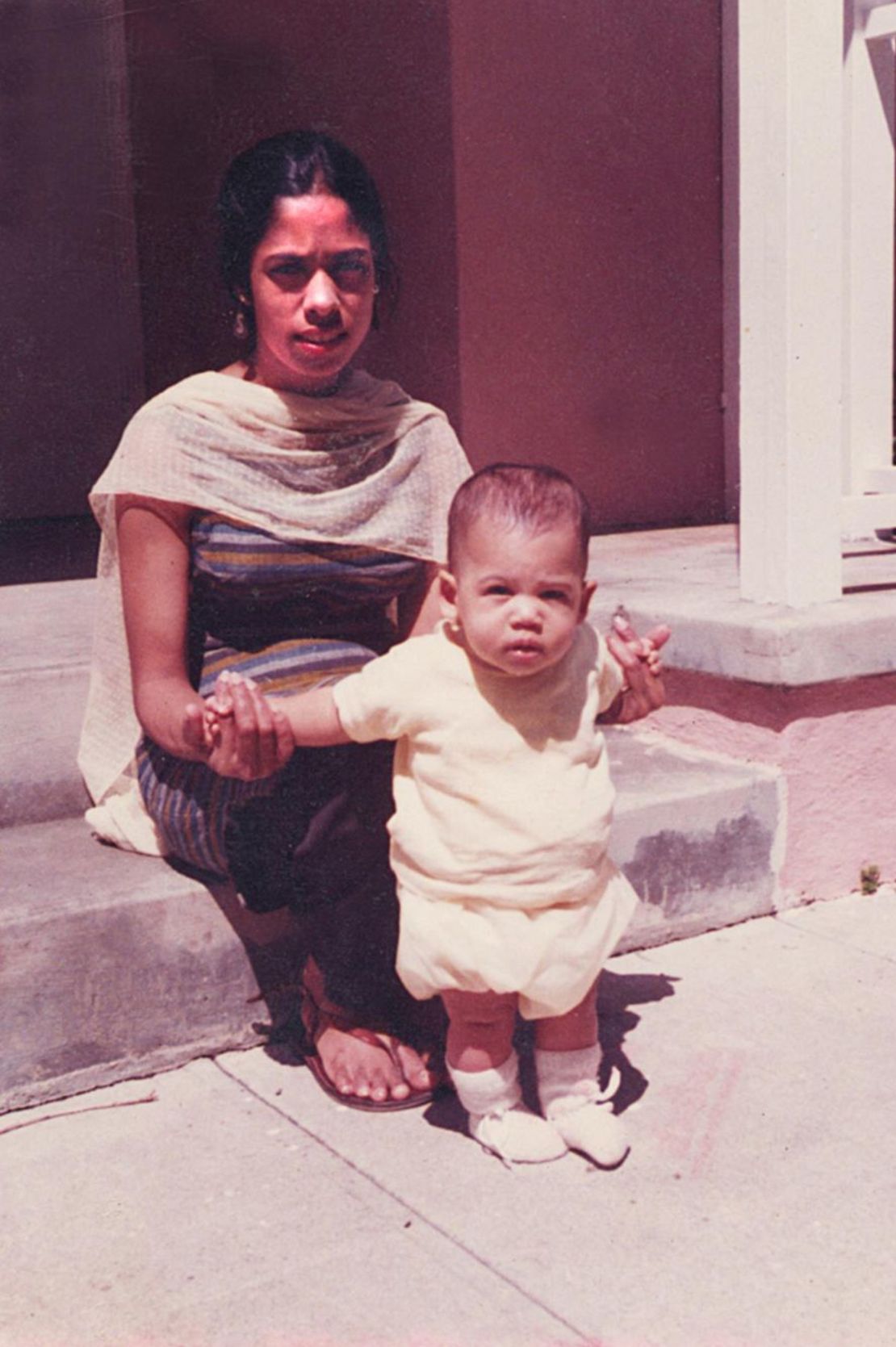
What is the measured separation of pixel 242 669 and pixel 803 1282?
123 centimetres

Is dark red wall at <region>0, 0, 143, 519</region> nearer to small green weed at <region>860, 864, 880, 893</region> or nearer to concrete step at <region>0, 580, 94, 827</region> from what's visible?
concrete step at <region>0, 580, 94, 827</region>

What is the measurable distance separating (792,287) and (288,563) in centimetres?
141

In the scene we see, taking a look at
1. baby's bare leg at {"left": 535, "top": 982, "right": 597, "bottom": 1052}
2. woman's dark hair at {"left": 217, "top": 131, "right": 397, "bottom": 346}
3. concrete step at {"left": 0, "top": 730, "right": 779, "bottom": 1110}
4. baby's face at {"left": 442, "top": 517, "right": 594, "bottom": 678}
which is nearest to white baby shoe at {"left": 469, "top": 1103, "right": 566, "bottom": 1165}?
baby's bare leg at {"left": 535, "top": 982, "right": 597, "bottom": 1052}

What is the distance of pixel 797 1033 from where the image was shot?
2.67 m

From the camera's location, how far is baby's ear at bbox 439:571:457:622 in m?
2.18

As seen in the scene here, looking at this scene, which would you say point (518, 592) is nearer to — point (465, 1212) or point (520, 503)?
point (520, 503)

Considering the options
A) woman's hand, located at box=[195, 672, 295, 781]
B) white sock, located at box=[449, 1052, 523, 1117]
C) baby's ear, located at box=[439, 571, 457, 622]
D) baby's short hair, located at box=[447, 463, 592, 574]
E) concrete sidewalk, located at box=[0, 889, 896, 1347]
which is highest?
baby's short hair, located at box=[447, 463, 592, 574]

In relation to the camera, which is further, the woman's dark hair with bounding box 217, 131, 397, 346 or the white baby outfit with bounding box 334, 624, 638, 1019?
the woman's dark hair with bounding box 217, 131, 397, 346

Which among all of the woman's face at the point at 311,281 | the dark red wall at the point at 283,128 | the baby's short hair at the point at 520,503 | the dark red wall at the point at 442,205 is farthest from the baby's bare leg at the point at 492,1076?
the dark red wall at the point at 442,205

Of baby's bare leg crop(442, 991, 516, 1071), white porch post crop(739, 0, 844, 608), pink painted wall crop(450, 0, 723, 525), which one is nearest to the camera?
baby's bare leg crop(442, 991, 516, 1071)

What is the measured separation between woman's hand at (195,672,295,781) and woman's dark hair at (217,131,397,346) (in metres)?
0.75

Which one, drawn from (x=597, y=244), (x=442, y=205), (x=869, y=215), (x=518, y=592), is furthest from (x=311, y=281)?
(x=597, y=244)

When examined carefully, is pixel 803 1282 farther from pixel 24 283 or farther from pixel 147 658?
pixel 24 283

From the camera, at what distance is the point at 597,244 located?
5527mm
